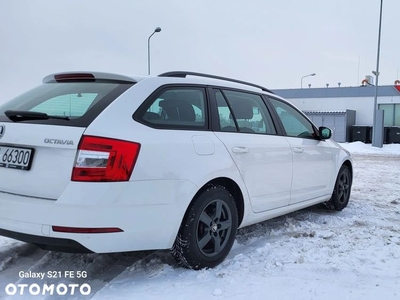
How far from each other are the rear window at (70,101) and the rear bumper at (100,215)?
1.71 ft

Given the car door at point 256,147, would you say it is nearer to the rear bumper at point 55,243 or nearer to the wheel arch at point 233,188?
the wheel arch at point 233,188

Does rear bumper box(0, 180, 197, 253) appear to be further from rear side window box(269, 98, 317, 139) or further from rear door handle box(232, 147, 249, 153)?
rear side window box(269, 98, 317, 139)

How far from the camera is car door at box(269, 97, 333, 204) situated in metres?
4.52

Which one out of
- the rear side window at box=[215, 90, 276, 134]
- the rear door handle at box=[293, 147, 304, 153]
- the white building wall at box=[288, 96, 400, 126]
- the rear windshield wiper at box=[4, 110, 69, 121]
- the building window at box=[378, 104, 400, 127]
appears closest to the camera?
the rear windshield wiper at box=[4, 110, 69, 121]

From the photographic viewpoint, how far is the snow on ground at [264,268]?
2.93 meters

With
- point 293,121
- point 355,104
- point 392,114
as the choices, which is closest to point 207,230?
point 293,121

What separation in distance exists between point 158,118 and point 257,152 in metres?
1.16

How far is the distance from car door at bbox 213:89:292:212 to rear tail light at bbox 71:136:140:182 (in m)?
1.03

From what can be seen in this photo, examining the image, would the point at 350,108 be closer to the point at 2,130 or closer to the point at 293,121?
the point at 293,121

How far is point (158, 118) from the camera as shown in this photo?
3.13 metres

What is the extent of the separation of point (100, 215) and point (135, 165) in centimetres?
40

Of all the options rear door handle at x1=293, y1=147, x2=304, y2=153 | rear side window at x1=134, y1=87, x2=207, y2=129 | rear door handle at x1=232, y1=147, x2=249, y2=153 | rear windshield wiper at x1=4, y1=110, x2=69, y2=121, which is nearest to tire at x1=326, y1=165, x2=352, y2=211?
rear door handle at x1=293, y1=147, x2=304, y2=153

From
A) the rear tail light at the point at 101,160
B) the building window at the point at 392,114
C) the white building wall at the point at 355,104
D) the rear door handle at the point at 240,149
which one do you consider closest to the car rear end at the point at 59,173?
the rear tail light at the point at 101,160

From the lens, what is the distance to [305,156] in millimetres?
4656
